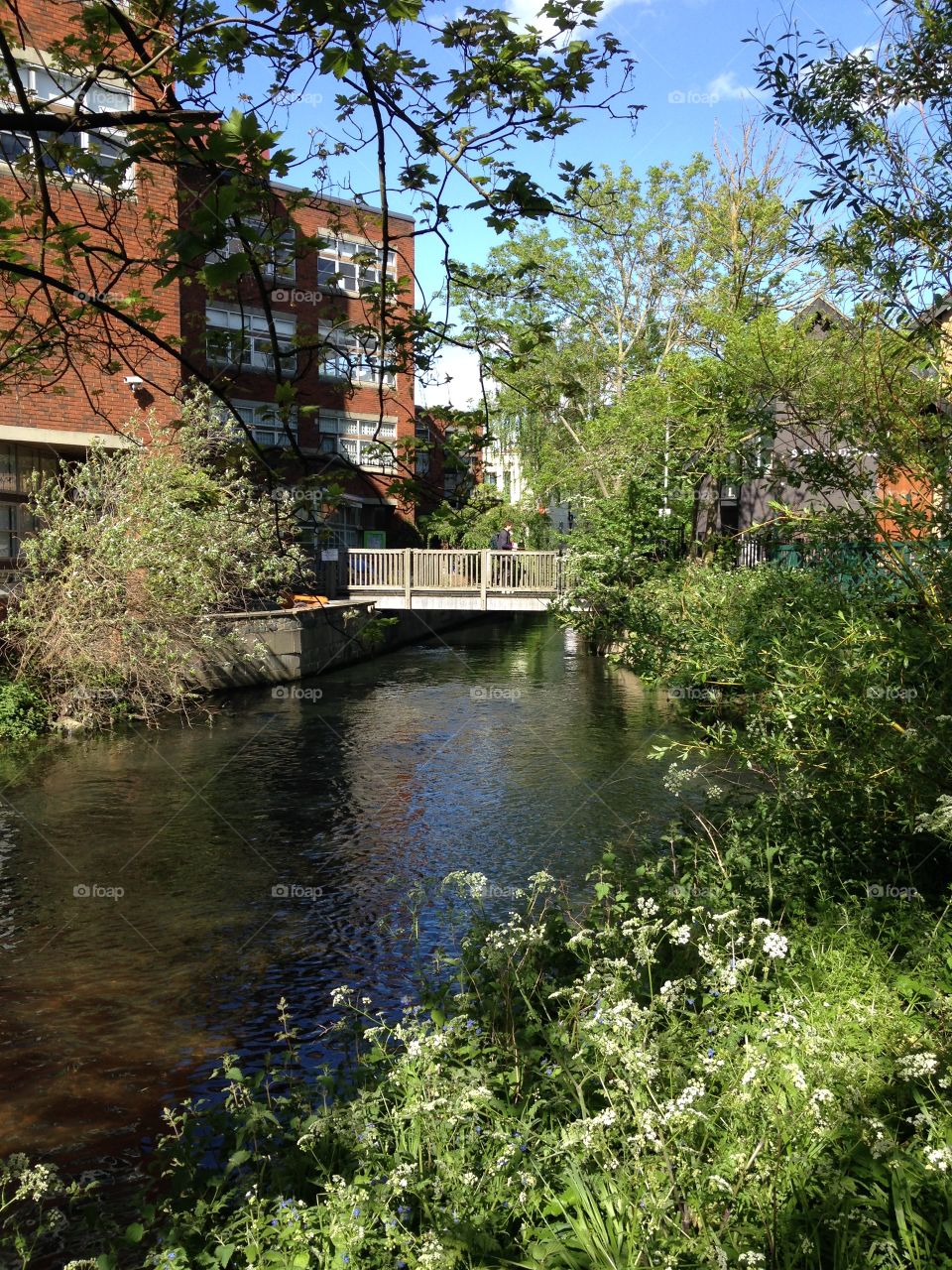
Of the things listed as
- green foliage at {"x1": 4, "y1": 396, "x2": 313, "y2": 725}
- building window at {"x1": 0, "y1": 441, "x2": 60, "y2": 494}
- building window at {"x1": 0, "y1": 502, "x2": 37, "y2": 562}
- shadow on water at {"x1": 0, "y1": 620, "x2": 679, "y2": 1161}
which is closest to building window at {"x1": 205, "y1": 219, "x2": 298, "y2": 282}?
shadow on water at {"x1": 0, "y1": 620, "x2": 679, "y2": 1161}

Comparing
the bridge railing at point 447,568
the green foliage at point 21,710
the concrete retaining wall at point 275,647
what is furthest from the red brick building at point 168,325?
the green foliage at point 21,710

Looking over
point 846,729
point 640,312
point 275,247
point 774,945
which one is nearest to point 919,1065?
point 774,945

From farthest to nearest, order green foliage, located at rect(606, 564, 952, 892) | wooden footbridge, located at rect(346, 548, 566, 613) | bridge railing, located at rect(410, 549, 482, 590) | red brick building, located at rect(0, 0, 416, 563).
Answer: bridge railing, located at rect(410, 549, 482, 590)
wooden footbridge, located at rect(346, 548, 566, 613)
green foliage, located at rect(606, 564, 952, 892)
red brick building, located at rect(0, 0, 416, 563)

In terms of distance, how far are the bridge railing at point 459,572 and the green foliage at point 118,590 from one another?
1022 centimetres

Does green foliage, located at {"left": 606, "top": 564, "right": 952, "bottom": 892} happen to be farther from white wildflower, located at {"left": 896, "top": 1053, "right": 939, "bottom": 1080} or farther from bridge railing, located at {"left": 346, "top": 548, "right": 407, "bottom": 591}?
bridge railing, located at {"left": 346, "top": 548, "right": 407, "bottom": 591}

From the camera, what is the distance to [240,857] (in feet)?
32.9

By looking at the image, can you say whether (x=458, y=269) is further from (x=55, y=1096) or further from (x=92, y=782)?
(x=92, y=782)

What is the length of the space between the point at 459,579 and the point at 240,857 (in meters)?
18.0

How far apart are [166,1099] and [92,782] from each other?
7837 mm

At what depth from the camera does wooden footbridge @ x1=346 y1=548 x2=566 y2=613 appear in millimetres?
27125

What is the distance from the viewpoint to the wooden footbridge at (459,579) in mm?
27125

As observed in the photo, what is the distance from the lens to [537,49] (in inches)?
185

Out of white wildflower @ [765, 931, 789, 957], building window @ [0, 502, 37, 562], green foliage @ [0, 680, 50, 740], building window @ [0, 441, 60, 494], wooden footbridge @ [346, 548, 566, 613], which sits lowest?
green foliage @ [0, 680, 50, 740]

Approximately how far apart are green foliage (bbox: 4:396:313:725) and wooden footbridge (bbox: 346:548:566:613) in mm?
10193
